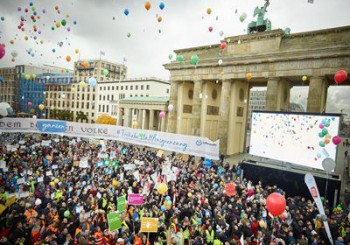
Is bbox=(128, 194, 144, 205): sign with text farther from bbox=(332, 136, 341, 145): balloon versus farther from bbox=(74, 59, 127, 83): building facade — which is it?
bbox=(74, 59, 127, 83): building facade

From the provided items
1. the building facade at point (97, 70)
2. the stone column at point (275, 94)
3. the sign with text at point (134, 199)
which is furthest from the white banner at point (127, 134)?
the building facade at point (97, 70)

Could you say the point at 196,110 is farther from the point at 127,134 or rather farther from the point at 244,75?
the point at 127,134

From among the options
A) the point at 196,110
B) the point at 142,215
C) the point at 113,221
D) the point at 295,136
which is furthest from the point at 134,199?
the point at 196,110

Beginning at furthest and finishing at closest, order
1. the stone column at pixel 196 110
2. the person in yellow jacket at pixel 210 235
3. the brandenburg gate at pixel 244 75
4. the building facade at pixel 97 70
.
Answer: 1. the building facade at pixel 97 70
2. the stone column at pixel 196 110
3. the brandenburg gate at pixel 244 75
4. the person in yellow jacket at pixel 210 235

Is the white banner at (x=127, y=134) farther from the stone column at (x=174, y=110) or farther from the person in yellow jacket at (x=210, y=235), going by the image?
the person in yellow jacket at (x=210, y=235)

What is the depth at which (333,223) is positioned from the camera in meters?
9.55

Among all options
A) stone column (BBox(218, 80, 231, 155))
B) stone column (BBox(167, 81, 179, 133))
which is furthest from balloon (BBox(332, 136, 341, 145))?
stone column (BBox(167, 81, 179, 133))

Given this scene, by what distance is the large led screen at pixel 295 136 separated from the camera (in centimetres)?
1432

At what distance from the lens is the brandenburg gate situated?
74.2 ft

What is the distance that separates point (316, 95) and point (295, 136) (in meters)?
9.74

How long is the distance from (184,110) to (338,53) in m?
20.4

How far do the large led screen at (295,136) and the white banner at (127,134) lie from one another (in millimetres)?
3992

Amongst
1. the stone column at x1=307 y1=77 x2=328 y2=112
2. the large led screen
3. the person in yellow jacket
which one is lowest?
the person in yellow jacket

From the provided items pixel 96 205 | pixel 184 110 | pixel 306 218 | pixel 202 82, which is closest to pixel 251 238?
pixel 306 218
